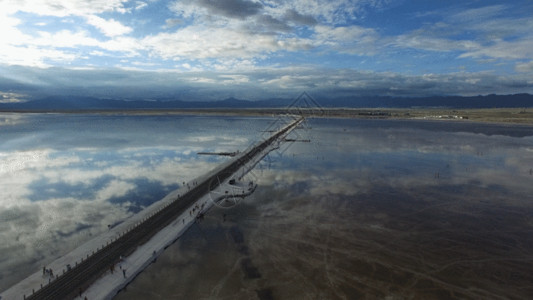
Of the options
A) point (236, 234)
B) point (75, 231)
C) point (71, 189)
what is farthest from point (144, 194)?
point (236, 234)

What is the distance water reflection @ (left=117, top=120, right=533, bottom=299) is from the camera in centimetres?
2586

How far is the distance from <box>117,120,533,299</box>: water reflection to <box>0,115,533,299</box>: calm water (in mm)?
150

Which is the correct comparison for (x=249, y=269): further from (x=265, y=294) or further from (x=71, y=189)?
(x=71, y=189)

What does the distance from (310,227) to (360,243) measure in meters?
6.21

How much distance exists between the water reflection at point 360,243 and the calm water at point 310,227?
0.15 meters

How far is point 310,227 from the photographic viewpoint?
37.2 metres

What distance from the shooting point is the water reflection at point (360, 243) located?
25859mm

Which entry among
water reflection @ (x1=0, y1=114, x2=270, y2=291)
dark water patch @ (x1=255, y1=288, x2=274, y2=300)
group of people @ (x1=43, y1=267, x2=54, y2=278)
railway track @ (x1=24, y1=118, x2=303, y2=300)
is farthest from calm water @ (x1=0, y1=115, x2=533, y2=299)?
railway track @ (x1=24, y1=118, x2=303, y2=300)

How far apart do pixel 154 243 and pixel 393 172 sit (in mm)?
49935

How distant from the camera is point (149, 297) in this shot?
24203mm

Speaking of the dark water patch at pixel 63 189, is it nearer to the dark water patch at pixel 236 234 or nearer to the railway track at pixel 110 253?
the railway track at pixel 110 253

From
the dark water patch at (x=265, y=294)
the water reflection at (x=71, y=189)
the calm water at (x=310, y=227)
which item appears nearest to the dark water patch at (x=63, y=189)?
the water reflection at (x=71, y=189)

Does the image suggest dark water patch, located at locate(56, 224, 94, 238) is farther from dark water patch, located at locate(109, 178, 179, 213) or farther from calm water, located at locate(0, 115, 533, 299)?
dark water patch, located at locate(109, 178, 179, 213)

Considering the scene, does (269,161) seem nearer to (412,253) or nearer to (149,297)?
(412,253)
